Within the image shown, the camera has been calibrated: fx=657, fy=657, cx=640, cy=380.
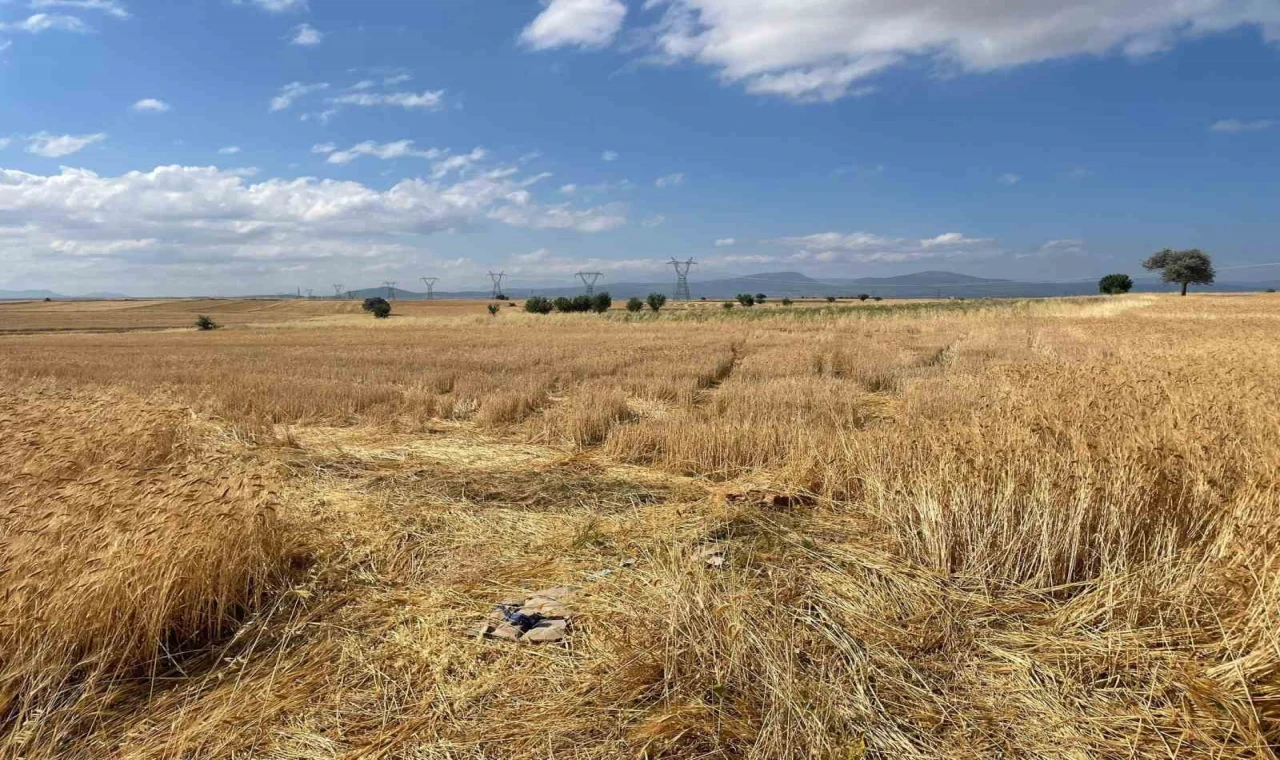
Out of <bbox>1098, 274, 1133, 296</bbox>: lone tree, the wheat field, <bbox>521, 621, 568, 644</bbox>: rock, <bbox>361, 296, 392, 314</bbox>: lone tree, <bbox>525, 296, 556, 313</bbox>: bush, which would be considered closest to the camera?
the wheat field

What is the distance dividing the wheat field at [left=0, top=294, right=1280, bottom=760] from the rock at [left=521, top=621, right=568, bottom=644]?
0.33 ft

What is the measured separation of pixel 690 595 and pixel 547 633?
93cm

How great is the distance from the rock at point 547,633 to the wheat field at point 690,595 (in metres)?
0.10

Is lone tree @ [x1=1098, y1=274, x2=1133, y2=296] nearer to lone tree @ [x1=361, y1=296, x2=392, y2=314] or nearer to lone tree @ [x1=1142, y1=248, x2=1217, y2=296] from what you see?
lone tree @ [x1=1142, y1=248, x2=1217, y2=296]

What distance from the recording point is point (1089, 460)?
16.5 ft

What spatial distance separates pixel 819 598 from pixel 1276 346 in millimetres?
19125

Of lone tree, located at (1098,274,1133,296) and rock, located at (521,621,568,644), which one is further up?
lone tree, located at (1098,274,1133,296)

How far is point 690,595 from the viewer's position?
4.05 meters

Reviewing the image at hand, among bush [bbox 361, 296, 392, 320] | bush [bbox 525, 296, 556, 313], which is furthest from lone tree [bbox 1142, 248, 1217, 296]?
bush [bbox 361, 296, 392, 320]

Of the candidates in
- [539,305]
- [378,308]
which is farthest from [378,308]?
[539,305]

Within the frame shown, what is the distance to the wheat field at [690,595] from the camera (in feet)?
10.6

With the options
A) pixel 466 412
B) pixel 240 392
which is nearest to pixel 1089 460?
pixel 466 412

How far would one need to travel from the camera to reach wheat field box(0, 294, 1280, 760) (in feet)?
10.6

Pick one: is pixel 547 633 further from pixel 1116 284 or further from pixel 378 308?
pixel 1116 284
